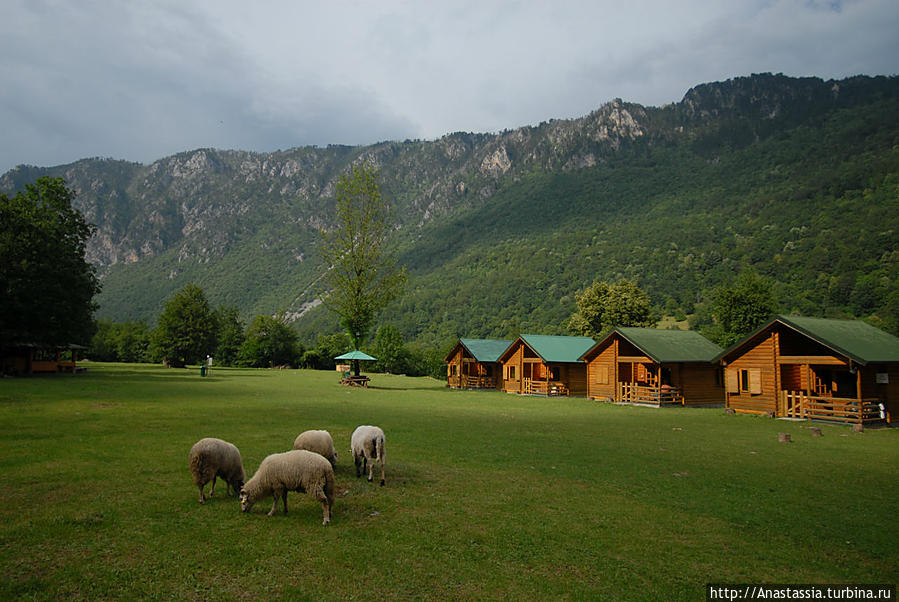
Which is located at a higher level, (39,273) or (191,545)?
(39,273)

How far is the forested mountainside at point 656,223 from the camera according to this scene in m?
80.2

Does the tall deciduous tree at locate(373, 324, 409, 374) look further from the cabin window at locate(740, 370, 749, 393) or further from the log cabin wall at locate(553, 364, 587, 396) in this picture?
the cabin window at locate(740, 370, 749, 393)

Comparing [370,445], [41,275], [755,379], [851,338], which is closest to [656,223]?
[755,379]

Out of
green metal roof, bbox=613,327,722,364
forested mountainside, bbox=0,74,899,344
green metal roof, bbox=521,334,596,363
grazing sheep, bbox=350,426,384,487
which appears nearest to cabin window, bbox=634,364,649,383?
green metal roof, bbox=613,327,722,364

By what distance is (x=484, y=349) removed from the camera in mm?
48281

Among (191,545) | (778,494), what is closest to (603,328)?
(778,494)

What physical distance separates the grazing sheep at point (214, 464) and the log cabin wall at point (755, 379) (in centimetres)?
2521

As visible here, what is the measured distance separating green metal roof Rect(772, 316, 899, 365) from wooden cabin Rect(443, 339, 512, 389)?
25.8 m

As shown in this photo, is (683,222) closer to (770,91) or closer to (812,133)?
(812,133)

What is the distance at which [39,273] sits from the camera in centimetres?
3681

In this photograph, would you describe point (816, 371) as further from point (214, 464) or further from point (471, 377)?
point (214, 464)

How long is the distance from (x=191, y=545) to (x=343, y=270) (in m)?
40.0

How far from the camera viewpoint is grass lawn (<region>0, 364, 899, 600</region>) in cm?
578

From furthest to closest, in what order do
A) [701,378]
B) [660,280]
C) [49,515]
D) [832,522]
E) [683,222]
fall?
1. [683,222]
2. [660,280]
3. [701,378]
4. [832,522]
5. [49,515]
